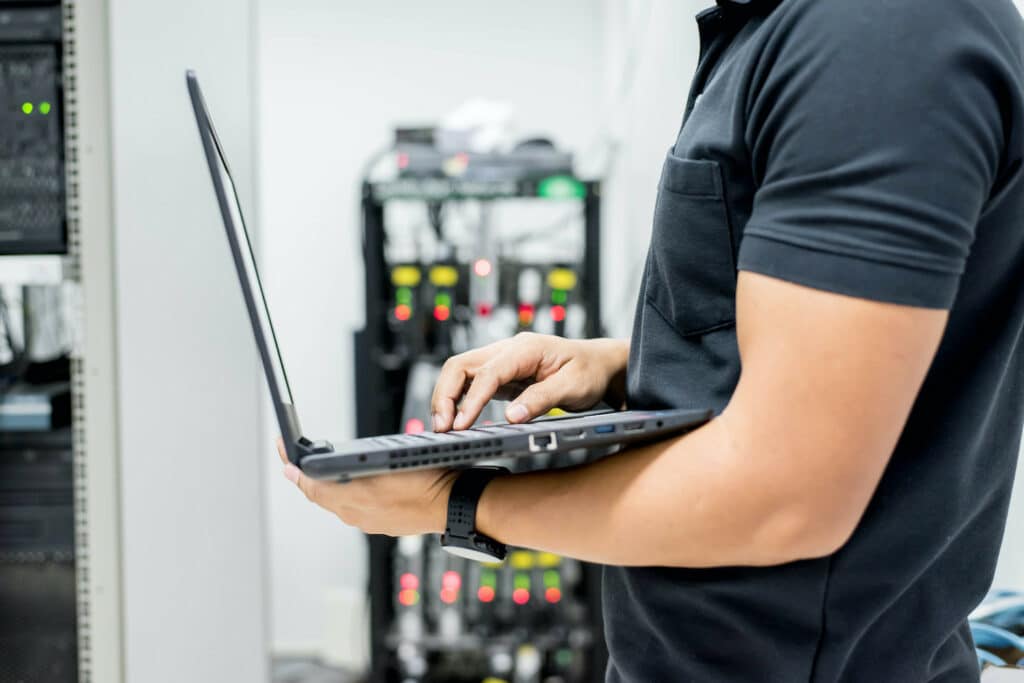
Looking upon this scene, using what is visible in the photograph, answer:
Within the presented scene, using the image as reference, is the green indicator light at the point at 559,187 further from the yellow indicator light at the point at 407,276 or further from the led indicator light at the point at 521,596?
the led indicator light at the point at 521,596

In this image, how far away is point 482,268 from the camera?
2.34m

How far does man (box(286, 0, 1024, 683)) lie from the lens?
45 cm

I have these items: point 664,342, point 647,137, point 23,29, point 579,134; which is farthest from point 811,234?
point 579,134

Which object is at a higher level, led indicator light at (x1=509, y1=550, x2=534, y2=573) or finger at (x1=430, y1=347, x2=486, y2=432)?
finger at (x1=430, y1=347, x2=486, y2=432)

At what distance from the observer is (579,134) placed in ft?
10.6

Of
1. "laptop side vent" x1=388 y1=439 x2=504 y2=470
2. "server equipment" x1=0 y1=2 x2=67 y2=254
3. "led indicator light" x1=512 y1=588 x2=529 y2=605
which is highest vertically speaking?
"server equipment" x1=0 y1=2 x2=67 y2=254

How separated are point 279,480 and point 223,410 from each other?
2012 mm

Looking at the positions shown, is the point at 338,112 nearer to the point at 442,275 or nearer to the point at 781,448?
the point at 442,275

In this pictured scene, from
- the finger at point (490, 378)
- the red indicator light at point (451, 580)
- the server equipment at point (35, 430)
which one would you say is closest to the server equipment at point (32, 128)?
the server equipment at point (35, 430)

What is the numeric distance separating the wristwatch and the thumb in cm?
6

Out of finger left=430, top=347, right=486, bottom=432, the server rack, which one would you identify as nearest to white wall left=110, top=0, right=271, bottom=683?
finger left=430, top=347, right=486, bottom=432

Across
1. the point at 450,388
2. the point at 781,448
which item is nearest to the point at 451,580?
the point at 450,388

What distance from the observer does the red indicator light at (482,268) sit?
2342mm

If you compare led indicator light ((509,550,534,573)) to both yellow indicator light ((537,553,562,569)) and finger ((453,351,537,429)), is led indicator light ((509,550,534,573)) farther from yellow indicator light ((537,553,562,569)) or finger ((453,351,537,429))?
finger ((453,351,537,429))
